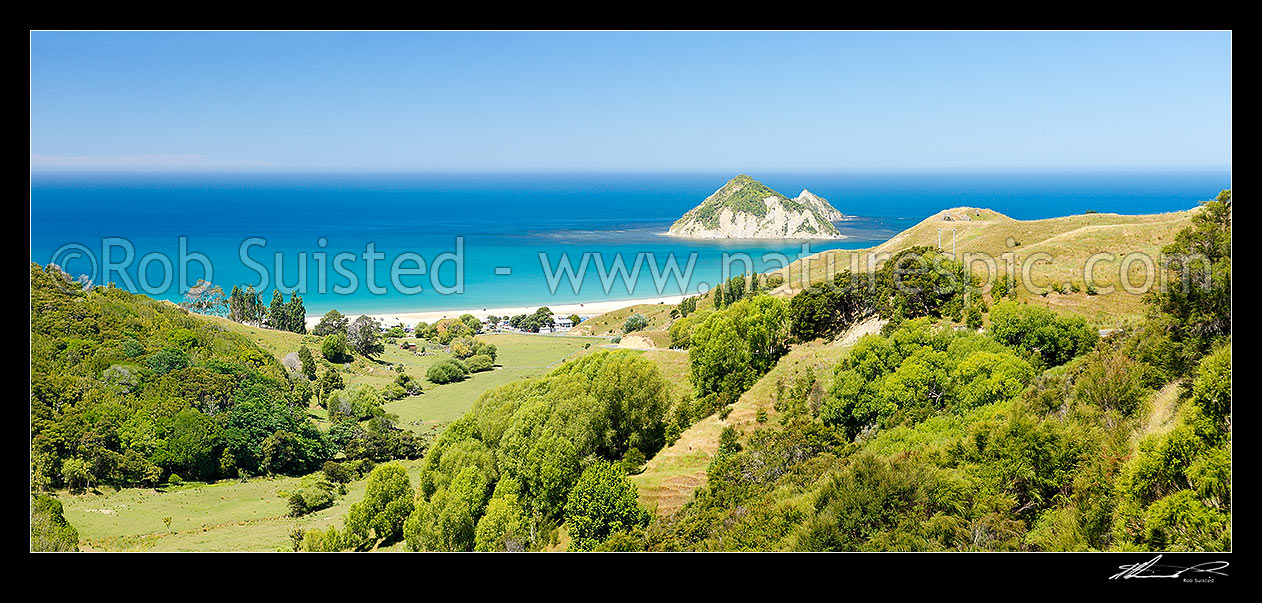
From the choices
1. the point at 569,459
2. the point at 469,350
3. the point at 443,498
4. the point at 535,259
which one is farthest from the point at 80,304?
the point at 535,259

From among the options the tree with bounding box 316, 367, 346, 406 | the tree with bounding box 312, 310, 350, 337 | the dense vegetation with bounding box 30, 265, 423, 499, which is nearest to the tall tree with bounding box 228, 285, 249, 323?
the tree with bounding box 312, 310, 350, 337

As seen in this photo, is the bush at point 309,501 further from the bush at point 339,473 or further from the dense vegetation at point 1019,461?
the dense vegetation at point 1019,461

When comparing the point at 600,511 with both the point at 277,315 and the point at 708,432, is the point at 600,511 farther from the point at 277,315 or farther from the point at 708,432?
the point at 277,315

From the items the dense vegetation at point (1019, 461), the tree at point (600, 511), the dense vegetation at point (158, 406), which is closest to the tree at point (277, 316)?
the dense vegetation at point (158, 406)

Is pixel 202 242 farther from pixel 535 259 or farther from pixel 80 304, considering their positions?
pixel 80 304

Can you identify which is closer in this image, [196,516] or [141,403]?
[196,516]

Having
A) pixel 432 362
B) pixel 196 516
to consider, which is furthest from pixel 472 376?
pixel 196 516

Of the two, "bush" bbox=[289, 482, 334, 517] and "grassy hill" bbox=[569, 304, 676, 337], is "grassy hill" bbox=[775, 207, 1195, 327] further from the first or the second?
"bush" bbox=[289, 482, 334, 517]
